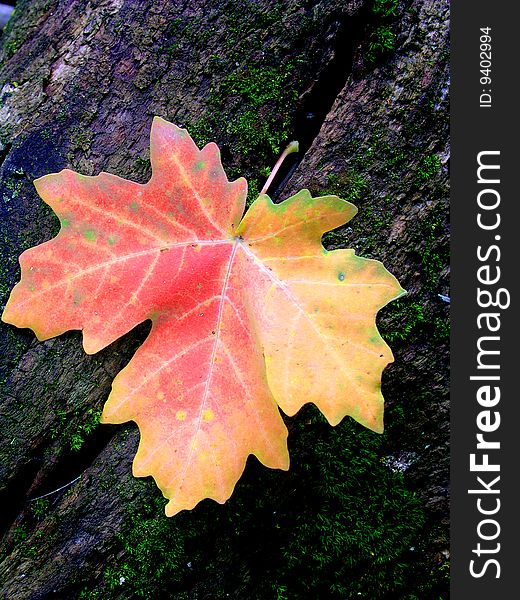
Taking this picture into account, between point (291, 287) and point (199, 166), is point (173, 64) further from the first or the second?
point (291, 287)

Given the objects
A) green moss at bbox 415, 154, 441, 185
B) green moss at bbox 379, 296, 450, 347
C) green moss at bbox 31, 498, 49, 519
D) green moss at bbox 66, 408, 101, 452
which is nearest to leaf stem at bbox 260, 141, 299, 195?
green moss at bbox 415, 154, 441, 185

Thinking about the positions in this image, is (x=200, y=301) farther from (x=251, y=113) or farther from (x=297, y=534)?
(x=297, y=534)

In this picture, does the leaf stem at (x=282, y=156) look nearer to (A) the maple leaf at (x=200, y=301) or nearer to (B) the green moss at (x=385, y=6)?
(A) the maple leaf at (x=200, y=301)

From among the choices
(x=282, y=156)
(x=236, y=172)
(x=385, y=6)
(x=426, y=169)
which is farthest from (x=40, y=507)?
(x=385, y=6)

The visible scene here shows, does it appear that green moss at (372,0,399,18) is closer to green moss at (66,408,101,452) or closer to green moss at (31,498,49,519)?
green moss at (66,408,101,452)

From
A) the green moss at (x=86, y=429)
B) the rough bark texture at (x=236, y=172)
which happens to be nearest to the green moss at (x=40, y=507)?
the rough bark texture at (x=236, y=172)

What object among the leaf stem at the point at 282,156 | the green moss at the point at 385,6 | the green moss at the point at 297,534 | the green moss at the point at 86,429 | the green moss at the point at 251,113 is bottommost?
the green moss at the point at 297,534

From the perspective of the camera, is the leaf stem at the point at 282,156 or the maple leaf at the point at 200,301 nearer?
the maple leaf at the point at 200,301
